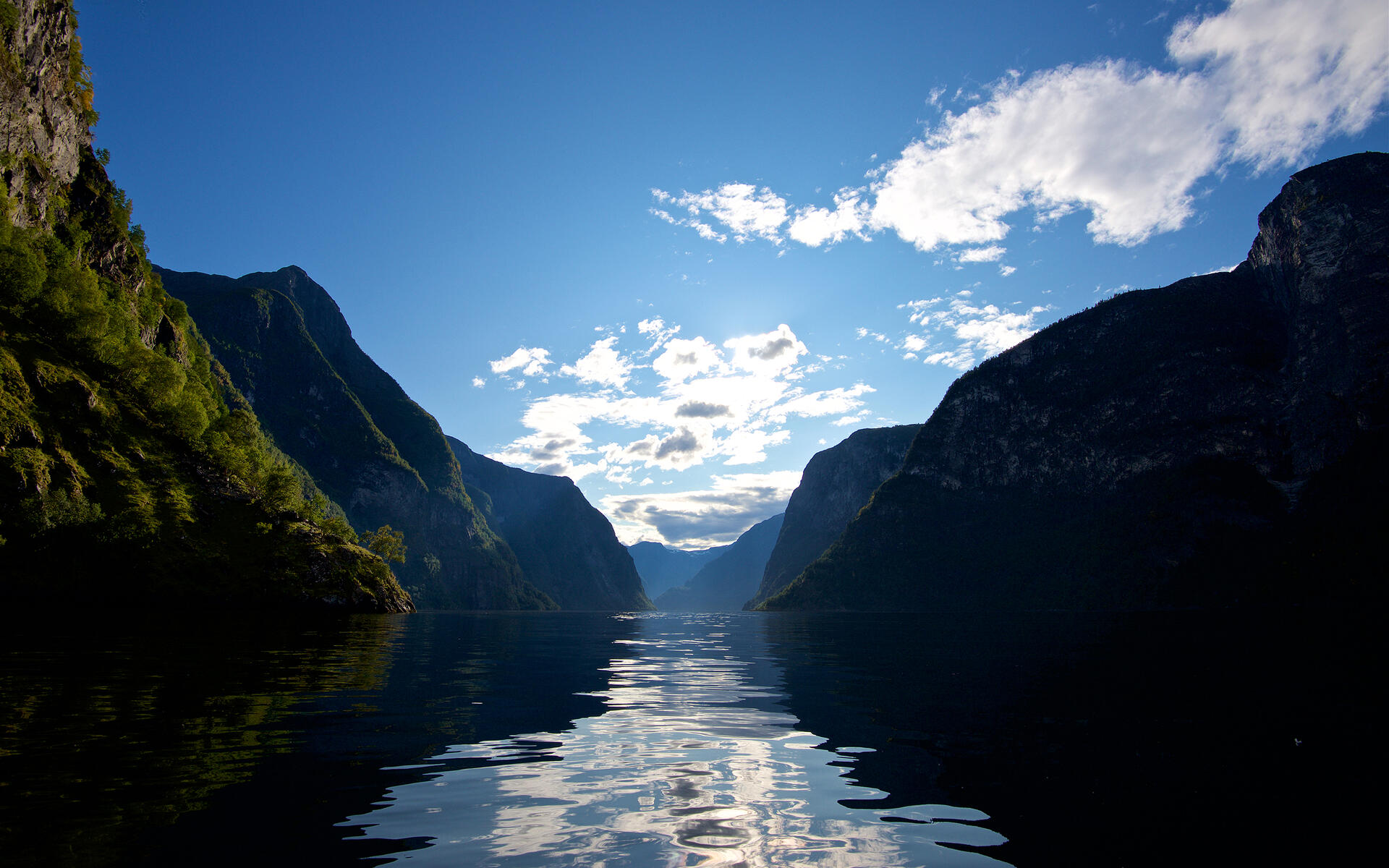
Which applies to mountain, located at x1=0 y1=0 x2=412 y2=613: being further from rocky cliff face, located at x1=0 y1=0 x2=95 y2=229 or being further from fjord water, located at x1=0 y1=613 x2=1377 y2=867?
fjord water, located at x1=0 y1=613 x2=1377 y2=867

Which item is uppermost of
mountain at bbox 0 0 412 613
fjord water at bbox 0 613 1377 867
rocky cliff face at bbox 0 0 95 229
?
rocky cliff face at bbox 0 0 95 229

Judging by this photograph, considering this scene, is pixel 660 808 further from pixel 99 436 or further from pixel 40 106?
pixel 40 106

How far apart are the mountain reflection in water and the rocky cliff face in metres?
115

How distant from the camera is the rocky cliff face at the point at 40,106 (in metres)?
80.5

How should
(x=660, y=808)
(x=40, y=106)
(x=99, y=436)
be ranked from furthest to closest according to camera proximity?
(x=40, y=106)
(x=99, y=436)
(x=660, y=808)

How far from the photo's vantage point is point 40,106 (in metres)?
88.6

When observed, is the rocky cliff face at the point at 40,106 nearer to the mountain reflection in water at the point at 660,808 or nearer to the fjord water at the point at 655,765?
the fjord water at the point at 655,765

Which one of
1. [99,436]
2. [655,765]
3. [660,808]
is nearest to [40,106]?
[99,436]

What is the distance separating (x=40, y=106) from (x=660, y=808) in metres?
134

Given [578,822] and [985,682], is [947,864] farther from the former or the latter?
[985,682]

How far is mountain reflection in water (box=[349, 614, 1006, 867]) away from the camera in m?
7.19

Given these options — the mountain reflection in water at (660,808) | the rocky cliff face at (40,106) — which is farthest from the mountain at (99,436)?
the mountain reflection in water at (660,808)

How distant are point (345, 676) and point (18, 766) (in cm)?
1377

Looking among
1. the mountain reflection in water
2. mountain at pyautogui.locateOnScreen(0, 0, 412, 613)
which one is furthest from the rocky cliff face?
the mountain reflection in water
